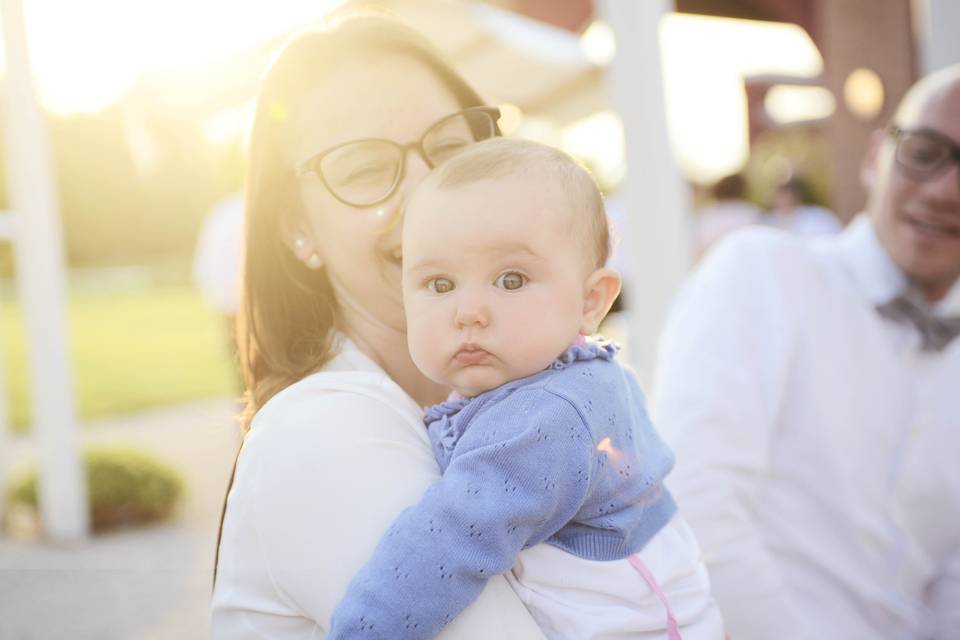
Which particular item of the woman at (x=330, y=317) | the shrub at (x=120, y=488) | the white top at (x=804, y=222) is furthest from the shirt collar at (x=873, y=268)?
the shrub at (x=120, y=488)

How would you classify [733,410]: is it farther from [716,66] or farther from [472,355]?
[716,66]

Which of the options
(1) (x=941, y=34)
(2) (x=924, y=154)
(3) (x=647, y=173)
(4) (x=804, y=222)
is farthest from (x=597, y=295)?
(4) (x=804, y=222)

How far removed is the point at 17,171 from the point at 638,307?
3710 mm

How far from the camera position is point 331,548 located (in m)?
1.18

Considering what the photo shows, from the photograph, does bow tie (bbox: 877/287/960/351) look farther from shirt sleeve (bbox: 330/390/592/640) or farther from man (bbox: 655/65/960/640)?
shirt sleeve (bbox: 330/390/592/640)

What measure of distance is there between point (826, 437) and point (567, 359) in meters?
1.25

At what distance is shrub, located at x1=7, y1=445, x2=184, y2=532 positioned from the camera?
242 inches

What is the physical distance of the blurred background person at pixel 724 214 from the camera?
23.1 ft

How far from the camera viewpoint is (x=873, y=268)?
98.5 inches

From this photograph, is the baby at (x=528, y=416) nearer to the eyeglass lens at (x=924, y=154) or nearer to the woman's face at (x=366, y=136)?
the woman's face at (x=366, y=136)

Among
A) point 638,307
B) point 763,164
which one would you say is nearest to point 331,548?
point 638,307

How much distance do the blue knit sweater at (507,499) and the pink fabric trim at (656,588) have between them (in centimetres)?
2

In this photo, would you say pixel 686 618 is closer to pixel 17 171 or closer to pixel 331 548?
pixel 331 548

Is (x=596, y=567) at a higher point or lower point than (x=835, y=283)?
higher
